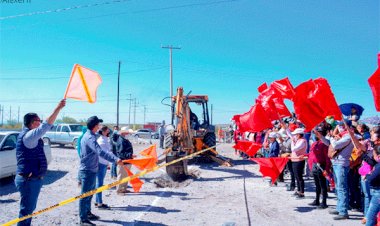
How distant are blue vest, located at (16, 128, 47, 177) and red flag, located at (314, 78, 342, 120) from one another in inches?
180

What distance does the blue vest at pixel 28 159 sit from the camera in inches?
168

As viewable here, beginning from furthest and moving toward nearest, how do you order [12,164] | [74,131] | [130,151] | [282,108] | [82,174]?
1. [74,131]
2. [12,164]
3. [130,151]
4. [282,108]
5. [82,174]

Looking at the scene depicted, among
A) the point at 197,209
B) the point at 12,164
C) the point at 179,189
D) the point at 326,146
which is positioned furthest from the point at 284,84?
the point at 12,164

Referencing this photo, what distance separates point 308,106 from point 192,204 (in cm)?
344

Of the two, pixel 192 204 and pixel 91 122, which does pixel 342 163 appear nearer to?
pixel 192 204

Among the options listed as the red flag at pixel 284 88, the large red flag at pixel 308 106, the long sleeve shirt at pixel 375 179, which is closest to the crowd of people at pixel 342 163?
the long sleeve shirt at pixel 375 179

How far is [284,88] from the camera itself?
6812 mm

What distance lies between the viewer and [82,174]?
5590 mm

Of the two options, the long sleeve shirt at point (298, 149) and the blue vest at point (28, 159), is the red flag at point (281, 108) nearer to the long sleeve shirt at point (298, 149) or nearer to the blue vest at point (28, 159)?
the long sleeve shirt at point (298, 149)

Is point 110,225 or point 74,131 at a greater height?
point 74,131

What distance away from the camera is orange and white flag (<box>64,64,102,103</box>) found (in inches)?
180

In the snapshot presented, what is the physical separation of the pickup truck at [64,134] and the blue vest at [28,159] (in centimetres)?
1893

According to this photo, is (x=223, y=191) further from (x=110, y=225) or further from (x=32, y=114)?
(x=32, y=114)

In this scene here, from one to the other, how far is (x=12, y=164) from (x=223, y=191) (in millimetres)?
6397
